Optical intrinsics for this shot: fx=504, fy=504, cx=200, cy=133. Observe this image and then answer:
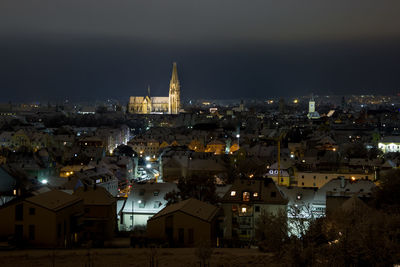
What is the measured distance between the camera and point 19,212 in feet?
70.1

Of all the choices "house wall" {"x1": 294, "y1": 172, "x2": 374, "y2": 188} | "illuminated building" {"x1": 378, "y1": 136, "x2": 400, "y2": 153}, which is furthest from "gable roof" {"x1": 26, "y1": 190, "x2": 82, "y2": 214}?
"illuminated building" {"x1": 378, "y1": 136, "x2": 400, "y2": 153}

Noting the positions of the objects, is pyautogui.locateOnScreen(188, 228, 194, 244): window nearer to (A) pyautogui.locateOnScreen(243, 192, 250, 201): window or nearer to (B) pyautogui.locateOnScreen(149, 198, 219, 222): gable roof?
(B) pyautogui.locateOnScreen(149, 198, 219, 222): gable roof

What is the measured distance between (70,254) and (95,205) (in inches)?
285

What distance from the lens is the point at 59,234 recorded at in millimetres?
21438

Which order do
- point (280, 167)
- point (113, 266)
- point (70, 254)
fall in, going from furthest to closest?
point (280, 167), point (70, 254), point (113, 266)

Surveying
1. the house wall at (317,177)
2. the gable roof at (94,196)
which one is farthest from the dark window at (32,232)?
the house wall at (317,177)

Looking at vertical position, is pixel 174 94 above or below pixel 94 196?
above

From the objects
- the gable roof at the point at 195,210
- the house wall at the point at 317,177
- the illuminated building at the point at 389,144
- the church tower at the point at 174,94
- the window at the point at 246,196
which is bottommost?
the gable roof at the point at 195,210

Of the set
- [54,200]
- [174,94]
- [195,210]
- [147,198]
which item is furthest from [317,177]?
[174,94]

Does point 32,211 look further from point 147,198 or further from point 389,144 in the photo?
point 389,144

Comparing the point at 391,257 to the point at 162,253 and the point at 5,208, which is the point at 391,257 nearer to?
the point at 162,253

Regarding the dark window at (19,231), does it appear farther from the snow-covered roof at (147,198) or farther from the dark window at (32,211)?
the snow-covered roof at (147,198)

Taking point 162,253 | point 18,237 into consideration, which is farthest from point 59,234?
point 162,253

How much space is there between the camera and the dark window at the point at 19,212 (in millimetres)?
21266
